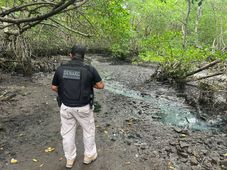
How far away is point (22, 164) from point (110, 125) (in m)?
2.55

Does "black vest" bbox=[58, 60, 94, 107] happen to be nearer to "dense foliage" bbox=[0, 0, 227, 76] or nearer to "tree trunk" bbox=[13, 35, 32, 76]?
"dense foliage" bbox=[0, 0, 227, 76]

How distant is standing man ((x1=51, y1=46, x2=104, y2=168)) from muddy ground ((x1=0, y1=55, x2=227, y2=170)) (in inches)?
28.3

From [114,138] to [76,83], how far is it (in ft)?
7.13

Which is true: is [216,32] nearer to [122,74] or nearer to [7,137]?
[122,74]

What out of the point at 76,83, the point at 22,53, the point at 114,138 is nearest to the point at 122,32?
the point at 22,53

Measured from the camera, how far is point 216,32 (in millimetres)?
30109

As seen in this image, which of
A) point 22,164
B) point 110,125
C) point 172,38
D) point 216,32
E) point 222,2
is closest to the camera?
point 22,164

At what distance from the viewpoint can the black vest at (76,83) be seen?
4066 millimetres

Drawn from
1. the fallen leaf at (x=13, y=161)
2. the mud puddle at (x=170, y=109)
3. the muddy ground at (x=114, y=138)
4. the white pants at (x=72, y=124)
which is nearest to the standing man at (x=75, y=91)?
the white pants at (x=72, y=124)

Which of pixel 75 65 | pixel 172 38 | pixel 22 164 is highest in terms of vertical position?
pixel 172 38

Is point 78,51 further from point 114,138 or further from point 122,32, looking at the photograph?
point 122,32

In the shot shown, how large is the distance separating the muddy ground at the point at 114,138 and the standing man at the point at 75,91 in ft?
2.36

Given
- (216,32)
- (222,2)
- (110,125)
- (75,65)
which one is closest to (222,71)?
(110,125)

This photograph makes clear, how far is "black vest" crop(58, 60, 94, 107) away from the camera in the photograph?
13.3 ft
